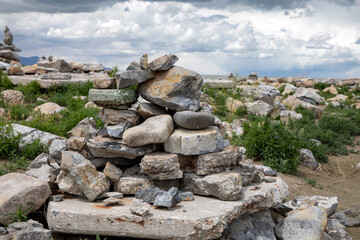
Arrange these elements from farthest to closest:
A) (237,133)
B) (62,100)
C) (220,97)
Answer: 1. (220,97)
2. (62,100)
3. (237,133)

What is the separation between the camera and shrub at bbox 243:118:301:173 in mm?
7871

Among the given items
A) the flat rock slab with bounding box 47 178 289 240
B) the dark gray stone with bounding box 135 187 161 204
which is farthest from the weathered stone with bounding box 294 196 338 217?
the dark gray stone with bounding box 135 187 161 204

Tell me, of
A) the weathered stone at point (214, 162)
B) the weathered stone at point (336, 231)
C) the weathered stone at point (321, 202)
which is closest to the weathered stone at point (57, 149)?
the weathered stone at point (214, 162)

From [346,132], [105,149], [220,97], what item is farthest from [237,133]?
[105,149]

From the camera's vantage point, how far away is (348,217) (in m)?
6.02

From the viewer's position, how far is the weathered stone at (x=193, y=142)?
15.3ft

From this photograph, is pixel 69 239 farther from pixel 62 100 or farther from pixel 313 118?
pixel 313 118

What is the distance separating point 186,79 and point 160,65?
1.40 ft

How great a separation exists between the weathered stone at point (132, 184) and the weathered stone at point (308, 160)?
18.0ft

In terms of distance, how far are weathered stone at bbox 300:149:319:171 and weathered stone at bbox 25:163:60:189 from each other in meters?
6.09

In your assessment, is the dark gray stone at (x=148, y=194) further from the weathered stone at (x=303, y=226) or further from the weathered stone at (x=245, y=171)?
the weathered stone at (x=303, y=226)

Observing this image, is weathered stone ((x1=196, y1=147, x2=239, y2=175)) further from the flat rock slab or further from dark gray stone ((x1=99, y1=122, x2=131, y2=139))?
dark gray stone ((x1=99, y1=122, x2=131, y2=139))

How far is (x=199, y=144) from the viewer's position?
4.70 metres

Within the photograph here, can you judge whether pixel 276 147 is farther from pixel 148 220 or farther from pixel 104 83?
pixel 148 220
